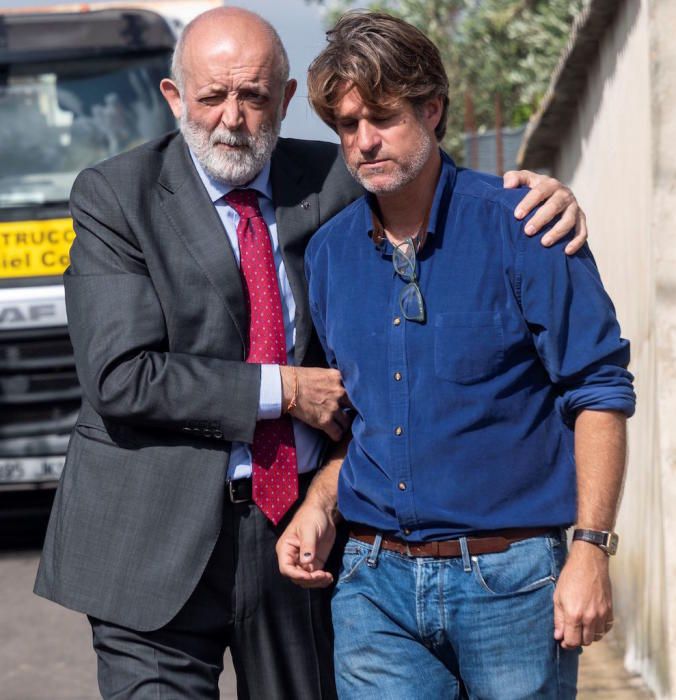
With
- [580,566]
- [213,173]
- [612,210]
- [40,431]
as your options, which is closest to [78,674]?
[40,431]

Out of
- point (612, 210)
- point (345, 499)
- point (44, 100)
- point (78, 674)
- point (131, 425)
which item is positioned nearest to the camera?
point (345, 499)

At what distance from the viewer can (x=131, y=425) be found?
124 inches

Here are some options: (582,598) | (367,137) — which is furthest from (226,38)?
(582,598)

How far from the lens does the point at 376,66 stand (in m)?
2.74

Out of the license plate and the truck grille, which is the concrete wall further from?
the license plate

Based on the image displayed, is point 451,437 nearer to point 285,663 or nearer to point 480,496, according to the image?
point 480,496

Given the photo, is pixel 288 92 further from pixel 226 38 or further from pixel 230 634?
pixel 230 634

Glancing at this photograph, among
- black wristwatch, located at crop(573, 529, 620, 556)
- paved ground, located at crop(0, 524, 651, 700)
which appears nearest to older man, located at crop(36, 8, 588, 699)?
black wristwatch, located at crop(573, 529, 620, 556)

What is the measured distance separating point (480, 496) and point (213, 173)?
3.14ft

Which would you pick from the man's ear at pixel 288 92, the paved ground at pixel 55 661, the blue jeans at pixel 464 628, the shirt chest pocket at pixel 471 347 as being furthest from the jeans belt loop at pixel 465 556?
the paved ground at pixel 55 661

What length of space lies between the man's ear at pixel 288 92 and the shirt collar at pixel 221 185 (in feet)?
0.42

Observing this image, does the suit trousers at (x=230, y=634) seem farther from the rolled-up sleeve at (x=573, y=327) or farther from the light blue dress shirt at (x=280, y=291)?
the rolled-up sleeve at (x=573, y=327)

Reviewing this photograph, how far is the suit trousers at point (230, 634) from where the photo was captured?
3.14 metres

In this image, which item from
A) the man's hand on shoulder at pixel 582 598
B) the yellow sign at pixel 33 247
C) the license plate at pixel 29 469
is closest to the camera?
the man's hand on shoulder at pixel 582 598
